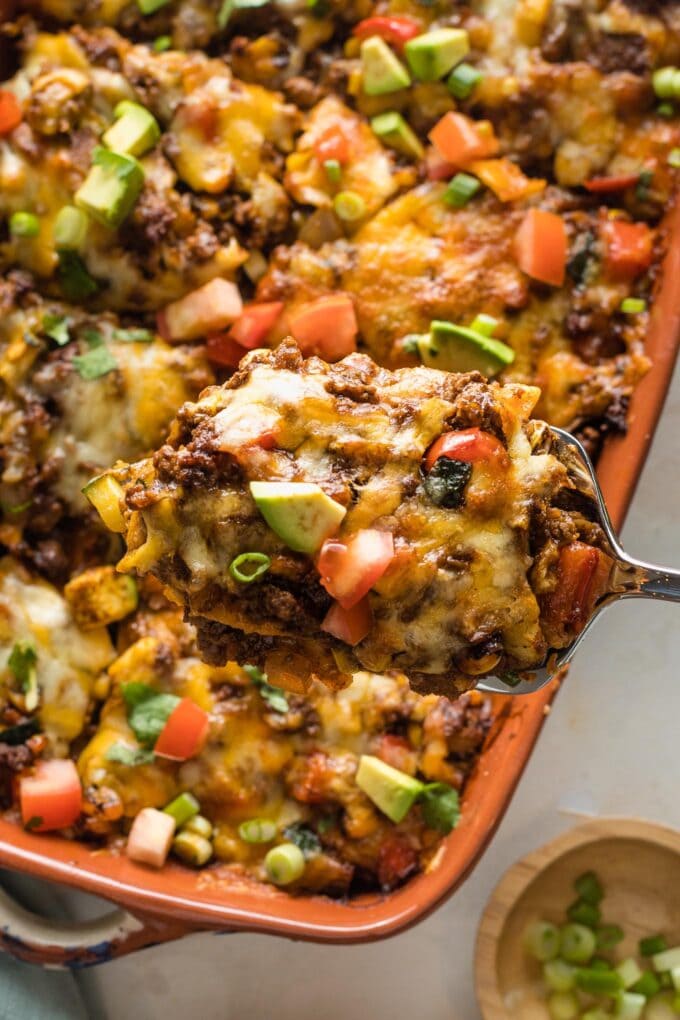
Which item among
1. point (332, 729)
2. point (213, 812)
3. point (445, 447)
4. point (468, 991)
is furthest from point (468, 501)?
point (468, 991)

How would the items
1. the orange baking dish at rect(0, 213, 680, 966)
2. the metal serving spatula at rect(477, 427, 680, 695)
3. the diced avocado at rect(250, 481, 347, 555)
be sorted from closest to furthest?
1. the diced avocado at rect(250, 481, 347, 555)
2. the metal serving spatula at rect(477, 427, 680, 695)
3. the orange baking dish at rect(0, 213, 680, 966)

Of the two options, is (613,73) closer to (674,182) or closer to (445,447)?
(674,182)

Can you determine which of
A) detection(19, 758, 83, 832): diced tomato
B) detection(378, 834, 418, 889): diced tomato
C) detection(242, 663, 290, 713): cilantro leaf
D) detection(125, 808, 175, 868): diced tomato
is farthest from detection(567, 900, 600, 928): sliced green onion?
detection(19, 758, 83, 832): diced tomato

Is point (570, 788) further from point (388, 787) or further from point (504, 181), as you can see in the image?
point (504, 181)

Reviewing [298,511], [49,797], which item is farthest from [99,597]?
[298,511]

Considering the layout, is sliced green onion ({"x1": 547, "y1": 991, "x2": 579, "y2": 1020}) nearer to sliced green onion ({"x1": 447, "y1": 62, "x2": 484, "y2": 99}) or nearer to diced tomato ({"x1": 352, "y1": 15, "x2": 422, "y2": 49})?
sliced green onion ({"x1": 447, "y1": 62, "x2": 484, "y2": 99})

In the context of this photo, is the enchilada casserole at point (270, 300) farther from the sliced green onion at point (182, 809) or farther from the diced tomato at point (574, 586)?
the diced tomato at point (574, 586)

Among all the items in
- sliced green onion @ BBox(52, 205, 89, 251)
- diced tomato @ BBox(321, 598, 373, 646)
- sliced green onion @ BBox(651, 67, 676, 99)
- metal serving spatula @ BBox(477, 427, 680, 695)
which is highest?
sliced green onion @ BBox(651, 67, 676, 99)
